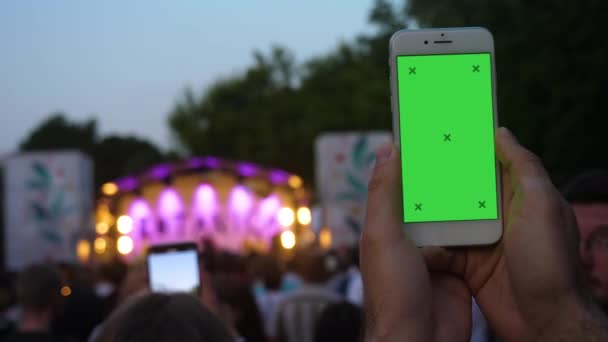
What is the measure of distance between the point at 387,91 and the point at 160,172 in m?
14.0

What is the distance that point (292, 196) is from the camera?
32656 mm

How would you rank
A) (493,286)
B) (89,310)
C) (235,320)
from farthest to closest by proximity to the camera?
(89,310) < (235,320) < (493,286)

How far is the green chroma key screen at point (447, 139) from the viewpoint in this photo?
6.98ft

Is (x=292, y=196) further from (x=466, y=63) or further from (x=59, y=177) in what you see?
(x=466, y=63)

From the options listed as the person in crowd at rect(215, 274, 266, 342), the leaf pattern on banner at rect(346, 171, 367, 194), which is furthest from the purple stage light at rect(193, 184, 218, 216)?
the person in crowd at rect(215, 274, 266, 342)

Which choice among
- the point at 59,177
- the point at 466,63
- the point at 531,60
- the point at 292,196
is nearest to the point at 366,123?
the point at 292,196

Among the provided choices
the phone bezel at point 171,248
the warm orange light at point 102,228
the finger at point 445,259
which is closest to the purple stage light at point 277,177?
the warm orange light at point 102,228

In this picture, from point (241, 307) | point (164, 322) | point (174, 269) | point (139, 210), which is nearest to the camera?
point (164, 322)

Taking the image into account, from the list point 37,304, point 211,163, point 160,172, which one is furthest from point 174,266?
point 160,172

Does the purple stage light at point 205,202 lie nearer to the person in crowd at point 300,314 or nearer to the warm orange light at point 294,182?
the warm orange light at point 294,182

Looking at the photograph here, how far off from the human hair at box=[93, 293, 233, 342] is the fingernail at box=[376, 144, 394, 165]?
28.5 inches

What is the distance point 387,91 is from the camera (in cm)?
4416

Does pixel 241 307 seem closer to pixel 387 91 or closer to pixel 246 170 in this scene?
pixel 246 170

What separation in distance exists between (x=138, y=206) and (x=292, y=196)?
499 centimetres
